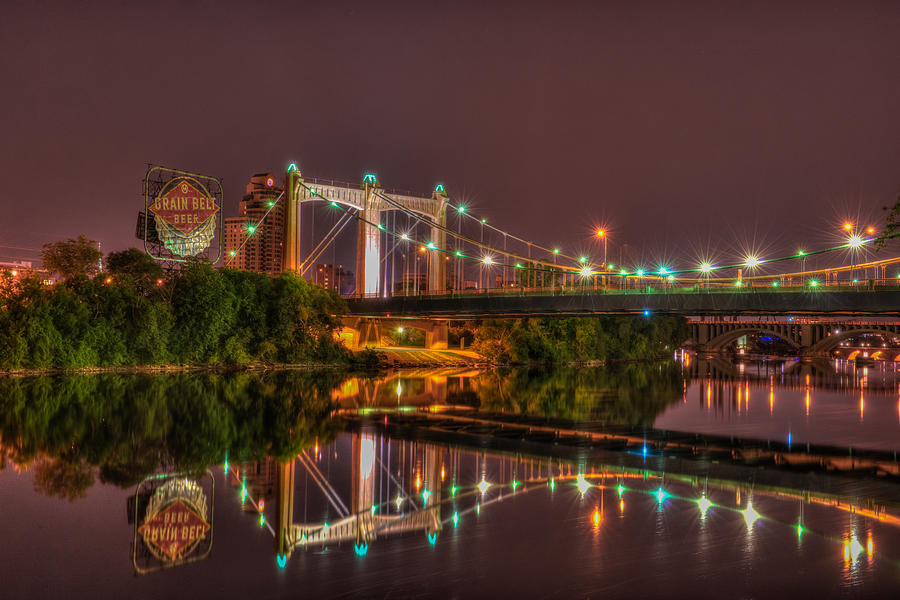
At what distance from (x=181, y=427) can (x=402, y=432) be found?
6.76 m

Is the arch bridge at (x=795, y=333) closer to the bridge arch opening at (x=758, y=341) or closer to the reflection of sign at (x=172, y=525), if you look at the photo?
the bridge arch opening at (x=758, y=341)

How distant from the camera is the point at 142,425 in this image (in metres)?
23.2

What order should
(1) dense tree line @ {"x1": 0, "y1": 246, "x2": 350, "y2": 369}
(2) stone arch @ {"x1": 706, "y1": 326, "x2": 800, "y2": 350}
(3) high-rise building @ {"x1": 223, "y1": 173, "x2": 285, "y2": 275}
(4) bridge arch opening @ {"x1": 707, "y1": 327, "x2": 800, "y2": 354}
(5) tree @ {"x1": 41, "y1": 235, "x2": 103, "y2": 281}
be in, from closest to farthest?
(1) dense tree line @ {"x1": 0, "y1": 246, "x2": 350, "y2": 369}
(5) tree @ {"x1": 41, "y1": 235, "x2": 103, "y2": 281}
(2) stone arch @ {"x1": 706, "y1": 326, "x2": 800, "y2": 350}
(4) bridge arch opening @ {"x1": 707, "y1": 327, "x2": 800, "y2": 354}
(3) high-rise building @ {"x1": 223, "y1": 173, "x2": 285, "y2": 275}

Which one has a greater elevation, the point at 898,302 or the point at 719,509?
the point at 898,302

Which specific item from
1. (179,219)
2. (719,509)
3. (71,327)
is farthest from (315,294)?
(719,509)

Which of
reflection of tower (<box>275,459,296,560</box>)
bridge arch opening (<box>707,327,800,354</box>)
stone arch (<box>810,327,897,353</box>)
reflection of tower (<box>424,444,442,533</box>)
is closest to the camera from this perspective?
reflection of tower (<box>275,459,296,560</box>)

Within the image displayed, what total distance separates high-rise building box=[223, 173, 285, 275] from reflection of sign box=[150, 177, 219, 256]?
52.4 m

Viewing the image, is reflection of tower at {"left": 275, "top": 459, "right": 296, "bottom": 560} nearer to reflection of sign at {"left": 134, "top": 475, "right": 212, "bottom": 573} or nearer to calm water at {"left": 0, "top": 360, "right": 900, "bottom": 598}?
calm water at {"left": 0, "top": 360, "right": 900, "bottom": 598}

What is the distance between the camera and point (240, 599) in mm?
9352

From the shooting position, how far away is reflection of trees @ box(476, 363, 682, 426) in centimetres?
3044

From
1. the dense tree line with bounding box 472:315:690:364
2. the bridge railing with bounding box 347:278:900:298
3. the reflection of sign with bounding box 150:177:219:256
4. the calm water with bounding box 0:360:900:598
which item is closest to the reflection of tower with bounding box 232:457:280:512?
the calm water with bounding box 0:360:900:598

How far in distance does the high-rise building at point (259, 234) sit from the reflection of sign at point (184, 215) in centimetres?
5244

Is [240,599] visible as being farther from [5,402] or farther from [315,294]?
[315,294]

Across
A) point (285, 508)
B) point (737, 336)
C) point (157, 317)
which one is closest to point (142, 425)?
point (285, 508)
